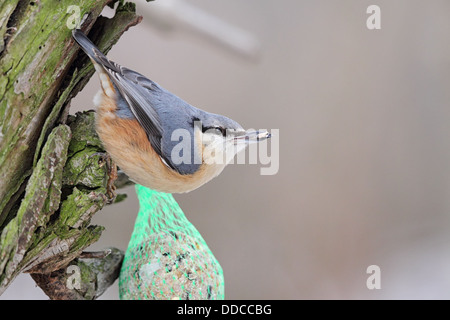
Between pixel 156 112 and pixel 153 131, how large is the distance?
0.21ft

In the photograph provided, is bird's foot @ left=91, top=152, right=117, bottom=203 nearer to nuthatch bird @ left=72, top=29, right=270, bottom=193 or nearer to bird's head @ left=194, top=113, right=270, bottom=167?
nuthatch bird @ left=72, top=29, right=270, bottom=193

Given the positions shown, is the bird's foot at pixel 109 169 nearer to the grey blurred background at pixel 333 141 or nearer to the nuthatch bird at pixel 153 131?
the nuthatch bird at pixel 153 131

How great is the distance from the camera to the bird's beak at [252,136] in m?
1.75

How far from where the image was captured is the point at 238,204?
361 centimetres

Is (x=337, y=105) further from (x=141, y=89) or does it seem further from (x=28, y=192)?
(x=28, y=192)

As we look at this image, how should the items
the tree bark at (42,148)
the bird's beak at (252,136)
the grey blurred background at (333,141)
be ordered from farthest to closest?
1. the grey blurred background at (333,141)
2. the bird's beak at (252,136)
3. the tree bark at (42,148)

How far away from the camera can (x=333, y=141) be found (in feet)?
12.1

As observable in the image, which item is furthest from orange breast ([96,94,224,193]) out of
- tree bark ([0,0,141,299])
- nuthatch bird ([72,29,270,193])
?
tree bark ([0,0,141,299])

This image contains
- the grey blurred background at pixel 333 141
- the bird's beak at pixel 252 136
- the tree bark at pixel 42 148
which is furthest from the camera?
the grey blurred background at pixel 333 141

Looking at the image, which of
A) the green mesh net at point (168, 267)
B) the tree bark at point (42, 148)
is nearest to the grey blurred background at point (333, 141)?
the green mesh net at point (168, 267)

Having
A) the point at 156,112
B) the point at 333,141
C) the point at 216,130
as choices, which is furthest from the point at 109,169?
the point at 333,141

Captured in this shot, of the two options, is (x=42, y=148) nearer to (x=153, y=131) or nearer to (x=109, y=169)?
(x=109, y=169)

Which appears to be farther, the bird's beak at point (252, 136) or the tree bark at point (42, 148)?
the bird's beak at point (252, 136)

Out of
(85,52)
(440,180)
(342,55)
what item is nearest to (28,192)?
(85,52)
